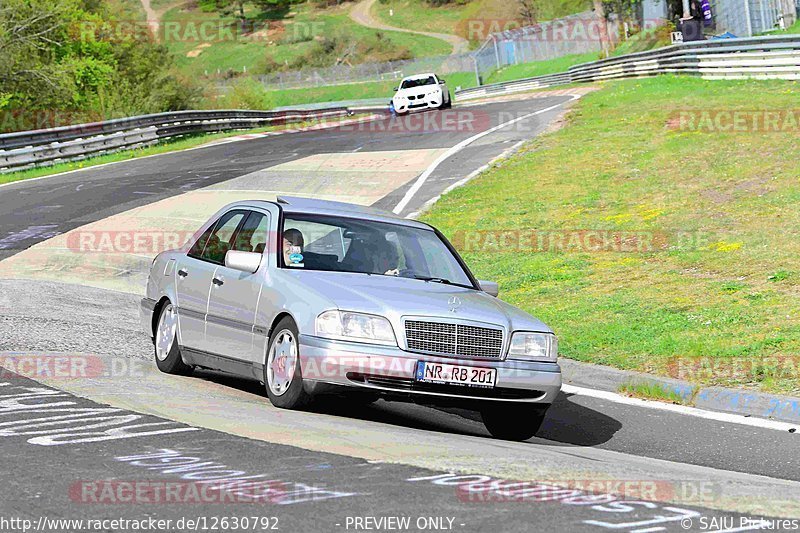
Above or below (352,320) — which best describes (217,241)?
above

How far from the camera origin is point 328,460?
6.21 meters

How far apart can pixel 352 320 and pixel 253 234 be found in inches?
73.4

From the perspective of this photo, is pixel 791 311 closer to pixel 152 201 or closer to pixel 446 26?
pixel 152 201

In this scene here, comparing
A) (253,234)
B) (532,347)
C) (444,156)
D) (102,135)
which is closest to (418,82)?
(102,135)

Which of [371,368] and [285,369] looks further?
[285,369]

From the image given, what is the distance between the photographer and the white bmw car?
143ft

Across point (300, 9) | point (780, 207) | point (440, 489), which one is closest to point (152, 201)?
point (780, 207)

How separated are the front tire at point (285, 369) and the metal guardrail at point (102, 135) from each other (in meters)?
24.6

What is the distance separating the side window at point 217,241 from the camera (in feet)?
31.9

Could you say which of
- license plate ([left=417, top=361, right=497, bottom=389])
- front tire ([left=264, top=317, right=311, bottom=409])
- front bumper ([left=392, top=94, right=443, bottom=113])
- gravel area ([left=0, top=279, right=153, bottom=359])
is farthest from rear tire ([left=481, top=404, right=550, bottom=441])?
front bumper ([left=392, top=94, right=443, bottom=113])

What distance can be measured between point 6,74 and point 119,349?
37659mm

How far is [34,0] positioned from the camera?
160 ft

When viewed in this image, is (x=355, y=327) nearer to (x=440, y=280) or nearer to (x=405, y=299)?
(x=405, y=299)

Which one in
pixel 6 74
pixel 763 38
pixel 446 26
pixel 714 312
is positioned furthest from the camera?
pixel 446 26
